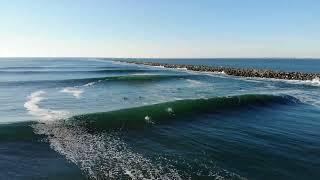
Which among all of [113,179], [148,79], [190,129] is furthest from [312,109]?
[148,79]

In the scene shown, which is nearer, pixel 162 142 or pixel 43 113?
pixel 162 142

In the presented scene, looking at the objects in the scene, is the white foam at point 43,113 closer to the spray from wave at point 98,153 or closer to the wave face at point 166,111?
the spray from wave at point 98,153

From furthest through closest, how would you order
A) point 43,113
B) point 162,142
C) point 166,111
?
point 166,111, point 43,113, point 162,142

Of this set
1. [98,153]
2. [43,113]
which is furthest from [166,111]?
[98,153]

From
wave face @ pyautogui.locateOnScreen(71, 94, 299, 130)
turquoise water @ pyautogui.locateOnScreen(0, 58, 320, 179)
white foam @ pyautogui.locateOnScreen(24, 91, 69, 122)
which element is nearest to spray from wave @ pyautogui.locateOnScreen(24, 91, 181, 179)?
turquoise water @ pyautogui.locateOnScreen(0, 58, 320, 179)

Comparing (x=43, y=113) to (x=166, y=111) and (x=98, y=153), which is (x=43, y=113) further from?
(x=98, y=153)

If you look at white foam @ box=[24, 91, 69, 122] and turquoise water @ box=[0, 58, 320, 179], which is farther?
white foam @ box=[24, 91, 69, 122]

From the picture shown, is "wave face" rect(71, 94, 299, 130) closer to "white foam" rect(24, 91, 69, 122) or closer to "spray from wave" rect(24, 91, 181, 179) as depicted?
"white foam" rect(24, 91, 69, 122)

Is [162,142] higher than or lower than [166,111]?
lower

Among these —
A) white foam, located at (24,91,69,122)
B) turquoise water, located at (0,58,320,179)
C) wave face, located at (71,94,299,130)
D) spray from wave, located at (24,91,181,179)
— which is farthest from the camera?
white foam, located at (24,91,69,122)
